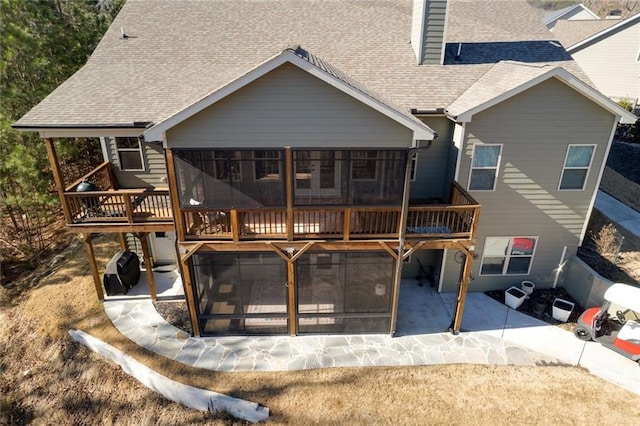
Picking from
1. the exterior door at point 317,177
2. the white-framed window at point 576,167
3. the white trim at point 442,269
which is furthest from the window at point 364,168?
the white-framed window at point 576,167

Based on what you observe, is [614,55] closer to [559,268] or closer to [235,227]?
[559,268]

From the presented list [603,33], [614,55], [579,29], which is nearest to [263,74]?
[603,33]

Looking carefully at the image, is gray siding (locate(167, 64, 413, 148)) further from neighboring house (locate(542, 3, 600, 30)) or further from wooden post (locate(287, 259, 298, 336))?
neighboring house (locate(542, 3, 600, 30))

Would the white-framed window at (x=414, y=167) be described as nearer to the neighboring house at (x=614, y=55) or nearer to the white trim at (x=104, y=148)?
the white trim at (x=104, y=148)

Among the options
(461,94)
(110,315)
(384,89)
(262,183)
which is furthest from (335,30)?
(110,315)

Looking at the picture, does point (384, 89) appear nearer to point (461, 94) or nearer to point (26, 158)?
point (461, 94)
